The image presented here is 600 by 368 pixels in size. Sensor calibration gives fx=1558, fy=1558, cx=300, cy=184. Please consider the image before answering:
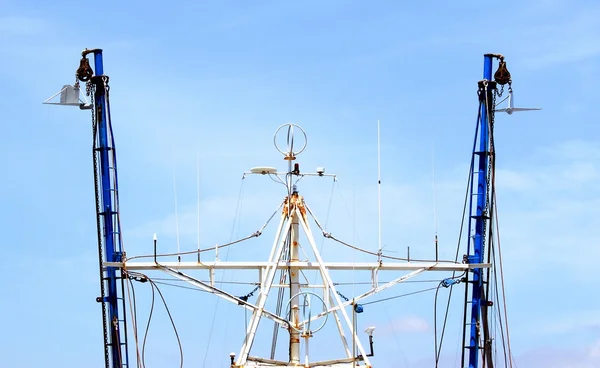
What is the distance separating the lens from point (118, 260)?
6250 centimetres

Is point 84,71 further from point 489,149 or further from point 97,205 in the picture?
point 489,149

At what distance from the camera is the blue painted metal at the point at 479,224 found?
214 ft

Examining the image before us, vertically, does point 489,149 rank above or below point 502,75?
below

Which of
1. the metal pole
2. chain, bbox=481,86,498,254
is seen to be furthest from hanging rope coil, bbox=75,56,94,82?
chain, bbox=481,86,498,254

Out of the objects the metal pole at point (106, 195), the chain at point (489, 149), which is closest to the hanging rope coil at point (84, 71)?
the metal pole at point (106, 195)

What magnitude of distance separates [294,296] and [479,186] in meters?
12.6

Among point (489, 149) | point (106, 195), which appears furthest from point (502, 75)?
point (106, 195)

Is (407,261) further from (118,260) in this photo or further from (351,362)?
(118,260)

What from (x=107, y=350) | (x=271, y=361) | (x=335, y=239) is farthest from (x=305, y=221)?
(x=107, y=350)

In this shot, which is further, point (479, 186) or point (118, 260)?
point (479, 186)

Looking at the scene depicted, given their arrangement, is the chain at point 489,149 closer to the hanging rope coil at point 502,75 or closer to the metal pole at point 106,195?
the hanging rope coil at point 502,75

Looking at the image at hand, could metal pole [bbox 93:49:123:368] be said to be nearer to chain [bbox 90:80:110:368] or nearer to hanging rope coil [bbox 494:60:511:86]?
chain [bbox 90:80:110:368]

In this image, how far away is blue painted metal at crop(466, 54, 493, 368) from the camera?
214ft

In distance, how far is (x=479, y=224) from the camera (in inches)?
2601
